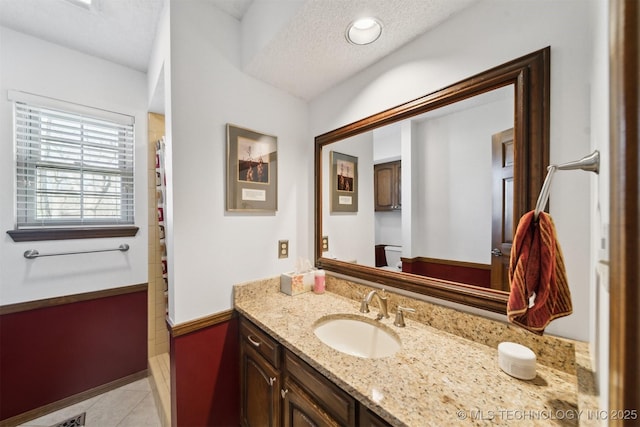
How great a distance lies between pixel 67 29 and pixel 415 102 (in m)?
2.25

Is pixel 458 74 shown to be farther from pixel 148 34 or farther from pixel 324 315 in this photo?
pixel 148 34

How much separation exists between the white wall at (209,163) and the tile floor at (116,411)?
3.30ft

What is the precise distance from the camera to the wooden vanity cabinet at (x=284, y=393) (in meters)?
0.80

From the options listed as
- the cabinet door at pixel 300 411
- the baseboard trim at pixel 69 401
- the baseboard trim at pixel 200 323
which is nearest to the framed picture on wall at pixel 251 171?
the baseboard trim at pixel 200 323

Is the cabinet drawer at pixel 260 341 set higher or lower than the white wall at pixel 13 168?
lower

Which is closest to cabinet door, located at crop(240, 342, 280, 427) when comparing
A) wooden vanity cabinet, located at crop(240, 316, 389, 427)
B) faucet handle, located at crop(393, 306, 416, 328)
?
wooden vanity cabinet, located at crop(240, 316, 389, 427)

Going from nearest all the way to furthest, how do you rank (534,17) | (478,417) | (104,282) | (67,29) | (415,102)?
1. (478,417)
2. (534,17)
3. (415,102)
4. (67,29)
5. (104,282)

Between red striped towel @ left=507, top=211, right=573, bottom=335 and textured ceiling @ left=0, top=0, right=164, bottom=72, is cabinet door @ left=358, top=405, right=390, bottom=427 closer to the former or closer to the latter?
red striped towel @ left=507, top=211, right=573, bottom=335

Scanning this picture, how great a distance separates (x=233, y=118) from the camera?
1482mm

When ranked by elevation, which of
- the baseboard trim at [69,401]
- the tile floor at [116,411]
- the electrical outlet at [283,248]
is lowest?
the tile floor at [116,411]

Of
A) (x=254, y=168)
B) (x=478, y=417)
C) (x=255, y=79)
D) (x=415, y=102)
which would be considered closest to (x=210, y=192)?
(x=254, y=168)

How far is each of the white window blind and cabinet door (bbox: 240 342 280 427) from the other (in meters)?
1.55

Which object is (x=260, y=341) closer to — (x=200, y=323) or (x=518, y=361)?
(x=200, y=323)

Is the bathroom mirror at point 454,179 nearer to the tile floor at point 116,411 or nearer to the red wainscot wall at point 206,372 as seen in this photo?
the red wainscot wall at point 206,372
